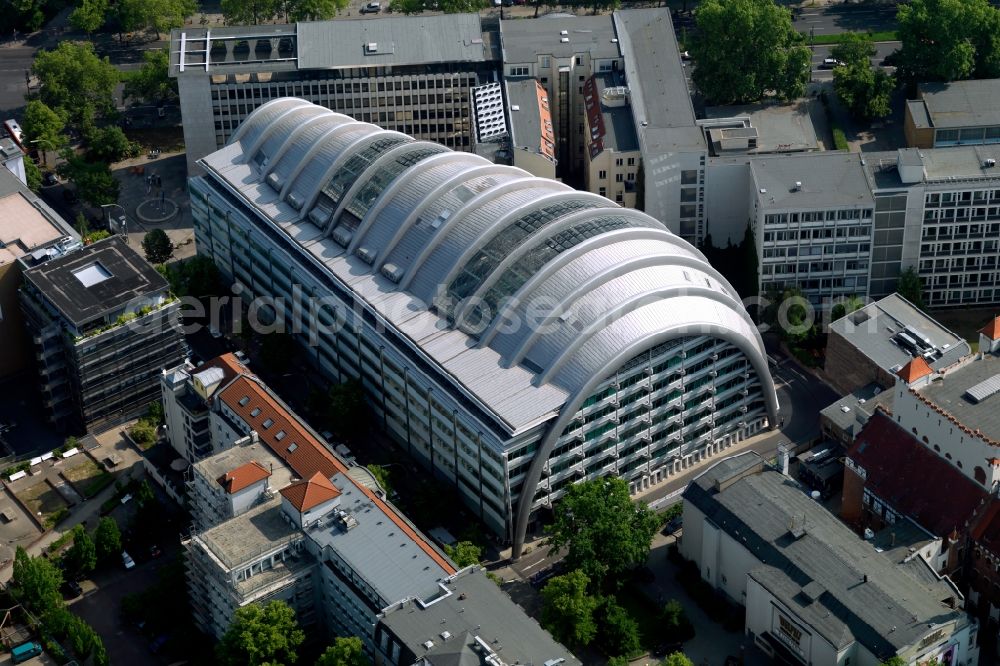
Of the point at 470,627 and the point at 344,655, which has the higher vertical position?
the point at 470,627

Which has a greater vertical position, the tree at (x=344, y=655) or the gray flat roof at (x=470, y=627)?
the gray flat roof at (x=470, y=627)

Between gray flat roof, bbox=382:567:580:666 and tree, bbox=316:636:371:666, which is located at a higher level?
gray flat roof, bbox=382:567:580:666

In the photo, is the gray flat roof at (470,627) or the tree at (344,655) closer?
the gray flat roof at (470,627)

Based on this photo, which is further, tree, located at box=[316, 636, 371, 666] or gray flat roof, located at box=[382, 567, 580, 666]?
tree, located at box=[316, 636, 371, 666]

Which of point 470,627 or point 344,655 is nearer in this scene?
point 470,627
